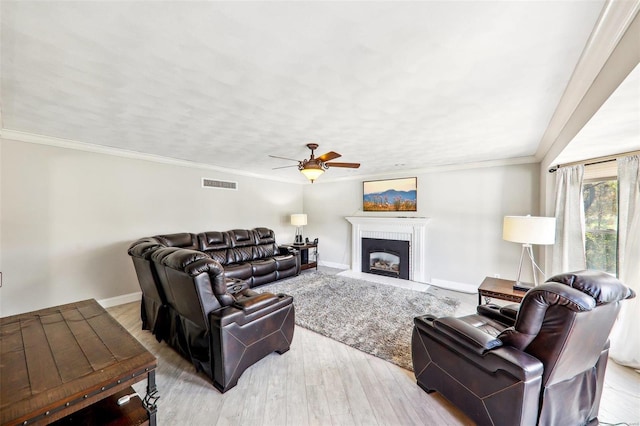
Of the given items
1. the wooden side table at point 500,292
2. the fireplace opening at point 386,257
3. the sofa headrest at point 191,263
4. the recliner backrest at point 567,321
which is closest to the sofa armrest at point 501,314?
the wooden side table at point 500,292

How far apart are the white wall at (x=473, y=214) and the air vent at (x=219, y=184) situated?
13.7 feet

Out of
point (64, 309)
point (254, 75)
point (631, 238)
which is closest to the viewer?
point (254, 75)

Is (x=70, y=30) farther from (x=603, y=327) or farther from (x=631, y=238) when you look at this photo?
(x=631, y=238)

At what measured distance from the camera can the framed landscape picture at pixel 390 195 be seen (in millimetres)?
5309

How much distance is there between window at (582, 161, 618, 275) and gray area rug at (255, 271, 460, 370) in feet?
5.91

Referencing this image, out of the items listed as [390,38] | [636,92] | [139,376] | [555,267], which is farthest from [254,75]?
[555,267]

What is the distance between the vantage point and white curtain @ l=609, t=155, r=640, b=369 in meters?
2.27

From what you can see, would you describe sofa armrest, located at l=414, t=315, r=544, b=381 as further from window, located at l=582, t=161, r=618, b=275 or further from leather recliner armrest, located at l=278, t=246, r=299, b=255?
leather recliner armrest, located at l=278, t=246, r=299, b=255

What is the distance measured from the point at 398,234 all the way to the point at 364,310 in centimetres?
238

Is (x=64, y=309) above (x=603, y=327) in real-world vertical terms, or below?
below

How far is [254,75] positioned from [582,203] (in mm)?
4023

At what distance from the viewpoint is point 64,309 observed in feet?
6.60

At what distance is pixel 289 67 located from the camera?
5.41 ft

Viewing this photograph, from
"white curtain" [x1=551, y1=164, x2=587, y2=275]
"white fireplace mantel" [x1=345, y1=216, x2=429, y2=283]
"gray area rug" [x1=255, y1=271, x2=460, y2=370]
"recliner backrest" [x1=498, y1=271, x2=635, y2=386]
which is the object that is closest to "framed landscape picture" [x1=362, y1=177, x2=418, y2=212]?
"white fireplace mantel" [x1=345, y1=216, x2=429, y2=283]
